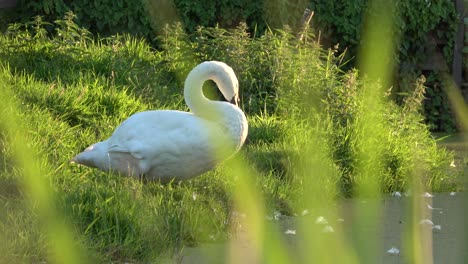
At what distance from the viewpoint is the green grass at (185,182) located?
5066 millimetres

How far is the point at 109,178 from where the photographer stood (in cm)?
602

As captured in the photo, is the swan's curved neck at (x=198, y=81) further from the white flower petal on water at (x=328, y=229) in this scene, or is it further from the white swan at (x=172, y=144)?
the white flower petal on water at (x=328, y=229)

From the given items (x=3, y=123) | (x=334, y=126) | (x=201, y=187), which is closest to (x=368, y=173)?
(x=334, y=126)

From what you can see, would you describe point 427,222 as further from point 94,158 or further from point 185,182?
point 94,158

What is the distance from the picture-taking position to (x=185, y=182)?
21.0ft

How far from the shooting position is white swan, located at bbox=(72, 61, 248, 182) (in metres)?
5.87

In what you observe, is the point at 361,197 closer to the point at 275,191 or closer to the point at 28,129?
the point at 275,191

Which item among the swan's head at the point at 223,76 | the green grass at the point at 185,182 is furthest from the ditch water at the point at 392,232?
the swan's head at the point at 223,76

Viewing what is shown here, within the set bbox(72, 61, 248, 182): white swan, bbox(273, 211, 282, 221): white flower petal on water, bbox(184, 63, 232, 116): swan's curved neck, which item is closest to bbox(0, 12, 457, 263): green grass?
bbox(273, 211, 282, 221): white flower petal on water

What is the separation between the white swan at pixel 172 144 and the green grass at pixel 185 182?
14 cm

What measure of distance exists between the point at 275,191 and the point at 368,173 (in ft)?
3.46

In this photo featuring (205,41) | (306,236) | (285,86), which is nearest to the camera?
(306,236)

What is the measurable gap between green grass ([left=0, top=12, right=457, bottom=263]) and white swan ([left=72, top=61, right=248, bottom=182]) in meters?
0.14

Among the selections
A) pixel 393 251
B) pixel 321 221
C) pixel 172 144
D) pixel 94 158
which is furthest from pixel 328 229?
pixel 94 158
